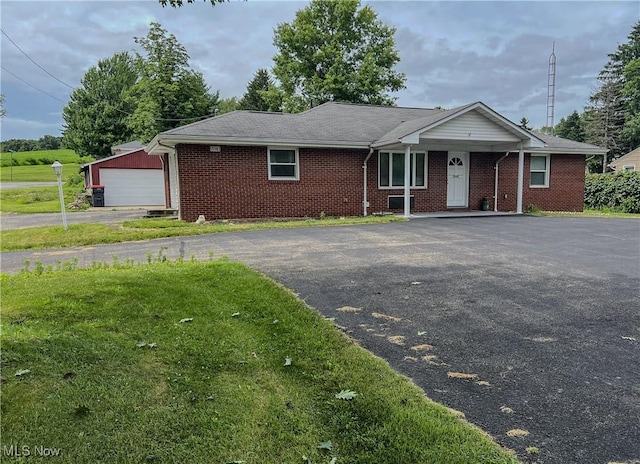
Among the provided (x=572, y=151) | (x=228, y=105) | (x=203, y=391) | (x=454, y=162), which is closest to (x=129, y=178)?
(x=454, y=162)

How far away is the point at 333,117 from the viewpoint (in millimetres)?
17828

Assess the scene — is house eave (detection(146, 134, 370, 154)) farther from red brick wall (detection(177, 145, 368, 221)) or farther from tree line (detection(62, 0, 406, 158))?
tree line (detection(62, 0, 406, 158))

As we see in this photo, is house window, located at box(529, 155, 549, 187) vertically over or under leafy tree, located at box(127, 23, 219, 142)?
under

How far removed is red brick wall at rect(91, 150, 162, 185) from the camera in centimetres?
2661

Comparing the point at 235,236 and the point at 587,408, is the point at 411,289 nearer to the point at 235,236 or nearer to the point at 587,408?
the point at 587,408

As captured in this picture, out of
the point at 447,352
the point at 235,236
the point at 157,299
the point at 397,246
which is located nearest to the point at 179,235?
the point at 235,236

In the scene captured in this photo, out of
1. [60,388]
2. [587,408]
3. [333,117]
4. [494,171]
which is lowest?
[587,408]

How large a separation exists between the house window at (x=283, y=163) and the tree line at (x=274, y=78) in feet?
59.8

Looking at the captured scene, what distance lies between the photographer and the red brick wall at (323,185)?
13.7 m

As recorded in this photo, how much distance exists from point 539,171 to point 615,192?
21.0 feet

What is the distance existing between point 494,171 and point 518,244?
9465 mm

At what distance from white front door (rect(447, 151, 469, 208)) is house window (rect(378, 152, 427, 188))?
3.91 ft

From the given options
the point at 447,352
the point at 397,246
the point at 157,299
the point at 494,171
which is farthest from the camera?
the point at 494,171

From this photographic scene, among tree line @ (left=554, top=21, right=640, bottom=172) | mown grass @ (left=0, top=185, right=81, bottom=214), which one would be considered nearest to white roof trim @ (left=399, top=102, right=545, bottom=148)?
mown grass @ (left=0, top=185, right=81, bottom=214)
